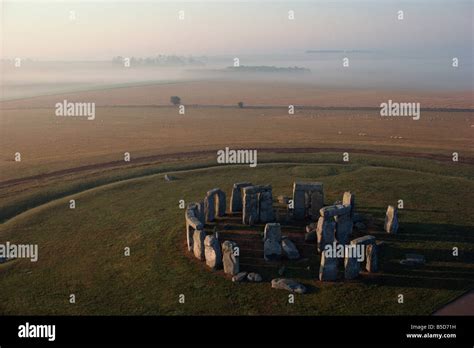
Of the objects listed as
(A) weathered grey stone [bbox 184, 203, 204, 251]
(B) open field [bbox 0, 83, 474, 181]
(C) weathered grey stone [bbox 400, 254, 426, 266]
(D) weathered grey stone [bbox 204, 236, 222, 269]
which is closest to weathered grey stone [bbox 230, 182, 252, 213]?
(A) weathered grey stone [bbox 184, 203, 204, 251]

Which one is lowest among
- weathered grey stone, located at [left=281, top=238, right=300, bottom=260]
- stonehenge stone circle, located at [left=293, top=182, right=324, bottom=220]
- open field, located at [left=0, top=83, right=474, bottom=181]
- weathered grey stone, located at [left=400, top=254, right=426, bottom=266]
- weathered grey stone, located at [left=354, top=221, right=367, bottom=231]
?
Answer: weathered grey stone, located at [left=400, top=254, right=426, bottom=266]

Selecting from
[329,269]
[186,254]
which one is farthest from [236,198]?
[329,269]

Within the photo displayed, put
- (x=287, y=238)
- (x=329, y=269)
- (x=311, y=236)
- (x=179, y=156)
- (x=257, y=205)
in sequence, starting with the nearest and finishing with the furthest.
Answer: (x=329, y=269) → (x=287, y=238) → (x=311, y=236) → (x=257, y=205) → (x=179, y=156)

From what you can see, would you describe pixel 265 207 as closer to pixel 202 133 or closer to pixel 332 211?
pixel 332 211

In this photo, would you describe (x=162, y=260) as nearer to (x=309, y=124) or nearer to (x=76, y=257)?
(x=76, y=257)

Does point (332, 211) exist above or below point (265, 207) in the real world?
above

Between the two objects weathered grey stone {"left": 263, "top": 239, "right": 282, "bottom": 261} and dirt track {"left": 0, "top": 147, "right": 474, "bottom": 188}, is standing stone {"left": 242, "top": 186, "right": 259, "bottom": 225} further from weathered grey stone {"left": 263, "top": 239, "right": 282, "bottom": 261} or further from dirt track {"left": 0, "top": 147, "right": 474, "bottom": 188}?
dirt track {"left": 0, "top": 147, "right": 474, "bottom": 188}
